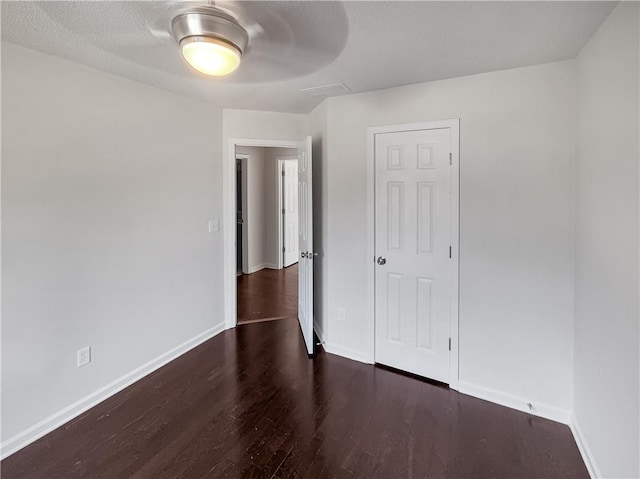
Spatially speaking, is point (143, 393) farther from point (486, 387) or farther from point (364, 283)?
point (486, 387)

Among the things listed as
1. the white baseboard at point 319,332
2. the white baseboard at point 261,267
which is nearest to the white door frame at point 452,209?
the white baseboard at point 319,332

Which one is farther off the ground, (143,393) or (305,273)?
(305,273)

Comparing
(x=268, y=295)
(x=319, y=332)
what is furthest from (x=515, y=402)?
(x=268, y=295)

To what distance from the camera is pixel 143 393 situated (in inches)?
98.8

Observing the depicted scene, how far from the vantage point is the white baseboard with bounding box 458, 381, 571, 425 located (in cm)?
220

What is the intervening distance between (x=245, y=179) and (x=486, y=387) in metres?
4.66

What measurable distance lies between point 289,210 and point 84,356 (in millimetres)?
4409

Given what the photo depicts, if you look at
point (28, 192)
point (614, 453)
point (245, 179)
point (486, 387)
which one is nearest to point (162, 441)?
point (28, 192)

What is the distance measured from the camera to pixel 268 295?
4816 millimetres

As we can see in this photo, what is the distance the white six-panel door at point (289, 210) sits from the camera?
627 cm

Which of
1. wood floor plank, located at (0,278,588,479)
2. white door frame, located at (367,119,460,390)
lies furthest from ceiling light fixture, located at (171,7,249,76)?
wood floor plank, located at (0,278,588,479)

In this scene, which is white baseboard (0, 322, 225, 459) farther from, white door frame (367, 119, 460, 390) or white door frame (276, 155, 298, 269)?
white door frame (276, 155, 298, 269)

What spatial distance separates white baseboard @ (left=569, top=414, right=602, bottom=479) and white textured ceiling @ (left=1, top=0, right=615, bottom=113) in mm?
2183

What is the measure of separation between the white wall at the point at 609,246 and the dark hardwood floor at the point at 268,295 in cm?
286
